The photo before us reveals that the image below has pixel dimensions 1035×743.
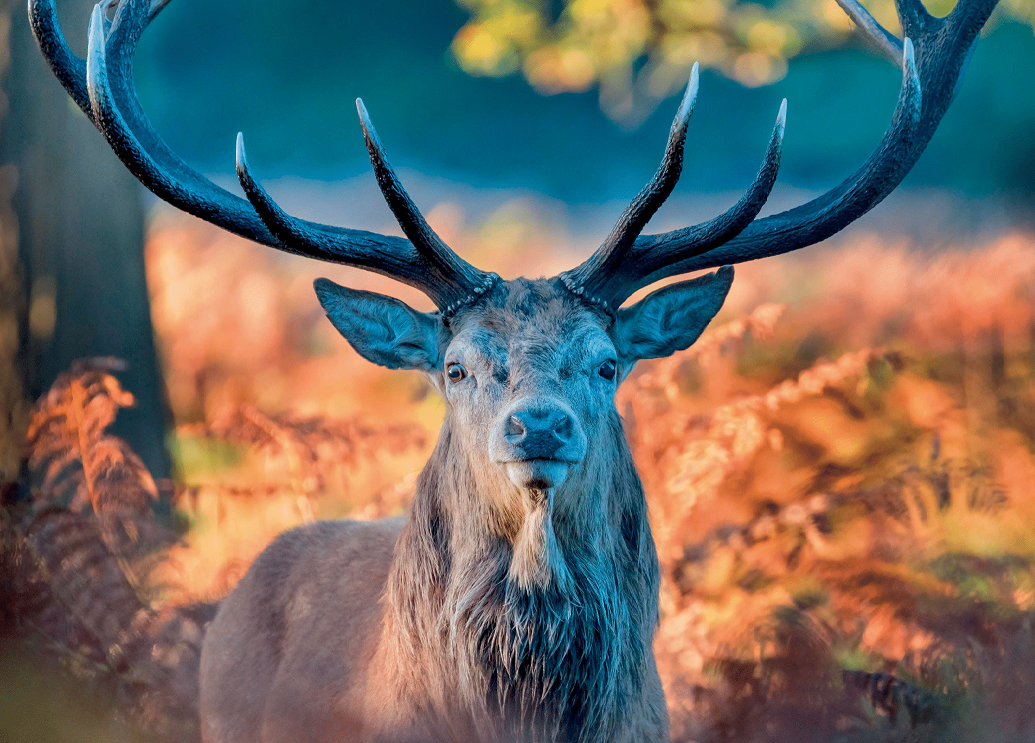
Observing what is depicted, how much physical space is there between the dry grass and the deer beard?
2.90 m

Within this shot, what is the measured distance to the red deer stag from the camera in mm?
2262

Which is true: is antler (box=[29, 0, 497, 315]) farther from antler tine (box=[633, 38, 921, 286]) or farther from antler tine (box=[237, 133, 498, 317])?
antler tine (box=[633, 38, 921, 286])

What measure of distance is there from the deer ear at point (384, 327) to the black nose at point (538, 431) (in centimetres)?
76

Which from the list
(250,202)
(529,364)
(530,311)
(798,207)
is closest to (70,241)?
(250,202)

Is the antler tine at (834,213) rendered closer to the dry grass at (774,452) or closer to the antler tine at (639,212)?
the antler tine at (639,212)

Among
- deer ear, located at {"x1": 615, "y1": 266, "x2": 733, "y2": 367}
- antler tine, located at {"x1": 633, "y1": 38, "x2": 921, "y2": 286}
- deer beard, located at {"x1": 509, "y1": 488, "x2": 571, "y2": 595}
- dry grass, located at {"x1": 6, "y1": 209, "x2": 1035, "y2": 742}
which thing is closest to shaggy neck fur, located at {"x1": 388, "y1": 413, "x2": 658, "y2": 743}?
deer beard, located at {"x1": 509, "y1": 488, "x2": 571, "y2": 595}

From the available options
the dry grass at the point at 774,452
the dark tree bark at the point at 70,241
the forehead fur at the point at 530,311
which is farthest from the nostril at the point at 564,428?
the dark tree bark at the point at 70,241

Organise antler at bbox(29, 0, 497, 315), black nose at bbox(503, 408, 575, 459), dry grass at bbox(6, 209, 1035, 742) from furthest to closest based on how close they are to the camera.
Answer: dry grass at bbox(6, 209, 1035, 742) → antler at bbox(29, 0, 497, 315) → black nose at bbox(503, 408, 575, 459)

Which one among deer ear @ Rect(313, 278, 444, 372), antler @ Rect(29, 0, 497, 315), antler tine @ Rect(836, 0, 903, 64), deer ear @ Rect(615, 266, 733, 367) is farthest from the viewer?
antler tine @ Rect(836, 0, 903, 64)

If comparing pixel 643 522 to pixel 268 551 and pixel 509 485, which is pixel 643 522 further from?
pixel 268 551

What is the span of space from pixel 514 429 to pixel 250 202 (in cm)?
126

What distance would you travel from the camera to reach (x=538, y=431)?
6.57 feet

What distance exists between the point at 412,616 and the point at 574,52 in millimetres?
4224

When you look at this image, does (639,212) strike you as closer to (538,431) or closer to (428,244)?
(428,244)
